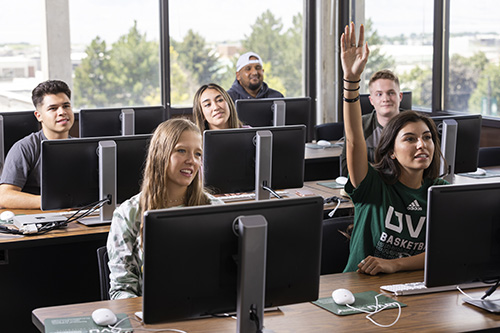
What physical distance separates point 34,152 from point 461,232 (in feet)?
8.21

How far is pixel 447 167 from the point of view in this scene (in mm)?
4215

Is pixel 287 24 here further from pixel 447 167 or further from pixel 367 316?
pixel 367 316

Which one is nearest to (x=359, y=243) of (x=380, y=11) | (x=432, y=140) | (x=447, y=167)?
(x=432, y=140)

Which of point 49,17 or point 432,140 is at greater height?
point 49,17

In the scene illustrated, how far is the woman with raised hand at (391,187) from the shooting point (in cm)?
271

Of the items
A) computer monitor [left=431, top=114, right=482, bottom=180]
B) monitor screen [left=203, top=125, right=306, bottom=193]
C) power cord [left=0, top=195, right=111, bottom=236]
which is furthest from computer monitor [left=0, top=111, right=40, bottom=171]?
computer monitor [left=431, top=114, right=482, bottom=180]

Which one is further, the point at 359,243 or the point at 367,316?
the point at 359,243

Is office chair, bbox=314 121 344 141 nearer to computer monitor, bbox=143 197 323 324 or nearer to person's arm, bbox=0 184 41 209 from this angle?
person's arm, bbox=0 184 41 209

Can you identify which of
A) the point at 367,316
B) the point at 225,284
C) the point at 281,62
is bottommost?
the point at 367,316

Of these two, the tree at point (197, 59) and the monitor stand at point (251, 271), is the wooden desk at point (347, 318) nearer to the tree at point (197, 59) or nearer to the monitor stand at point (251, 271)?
the monitor stand at point (251, 271)

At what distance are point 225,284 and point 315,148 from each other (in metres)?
3.85

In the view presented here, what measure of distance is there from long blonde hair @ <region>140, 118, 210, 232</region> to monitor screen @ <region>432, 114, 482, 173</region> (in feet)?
6.85

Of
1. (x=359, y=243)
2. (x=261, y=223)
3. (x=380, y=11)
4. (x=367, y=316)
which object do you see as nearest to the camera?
(x=261, y=223)

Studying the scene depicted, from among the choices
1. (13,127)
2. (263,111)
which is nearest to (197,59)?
(263,111)
